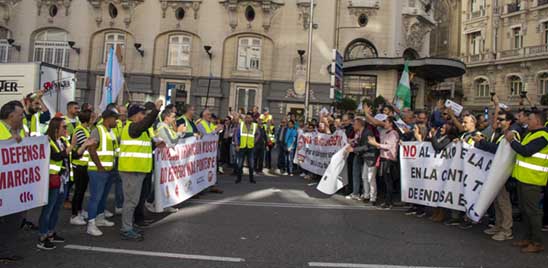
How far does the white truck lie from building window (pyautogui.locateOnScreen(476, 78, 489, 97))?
47.5m

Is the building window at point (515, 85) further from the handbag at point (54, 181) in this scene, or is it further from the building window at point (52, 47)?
the handbag at point (54, 181)

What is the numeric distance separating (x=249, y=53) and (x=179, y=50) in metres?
4.65

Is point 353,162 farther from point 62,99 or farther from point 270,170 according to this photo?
point 62,99

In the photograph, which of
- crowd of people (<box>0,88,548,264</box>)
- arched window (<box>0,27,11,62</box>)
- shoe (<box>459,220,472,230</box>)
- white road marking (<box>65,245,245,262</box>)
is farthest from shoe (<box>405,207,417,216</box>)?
arched window (<box>0,27,11,62</box>)

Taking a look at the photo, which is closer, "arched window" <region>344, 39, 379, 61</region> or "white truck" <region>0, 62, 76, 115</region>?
"white truck" <region>0, 62, 76, 115</region>

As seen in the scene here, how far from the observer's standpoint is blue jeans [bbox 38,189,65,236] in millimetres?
5441

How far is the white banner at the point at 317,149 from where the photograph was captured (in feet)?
39.2

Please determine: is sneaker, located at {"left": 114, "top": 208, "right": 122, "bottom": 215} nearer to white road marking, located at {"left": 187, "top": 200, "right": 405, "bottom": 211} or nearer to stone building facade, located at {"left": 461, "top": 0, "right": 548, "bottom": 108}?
white road marking, located at {"left": 187, "top": 200, "right": 405, "bottom": 211}

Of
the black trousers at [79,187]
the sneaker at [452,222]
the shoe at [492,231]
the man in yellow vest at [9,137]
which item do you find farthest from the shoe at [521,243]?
the black trousers at [79,187]

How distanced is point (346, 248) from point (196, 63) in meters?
24.1

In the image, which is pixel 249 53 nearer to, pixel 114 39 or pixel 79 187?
pixel 114 39

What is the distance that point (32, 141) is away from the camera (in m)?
5.27

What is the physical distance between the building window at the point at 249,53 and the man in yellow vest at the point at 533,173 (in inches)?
912

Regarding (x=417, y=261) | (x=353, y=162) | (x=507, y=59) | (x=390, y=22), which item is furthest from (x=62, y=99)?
(x=507, y=59)
